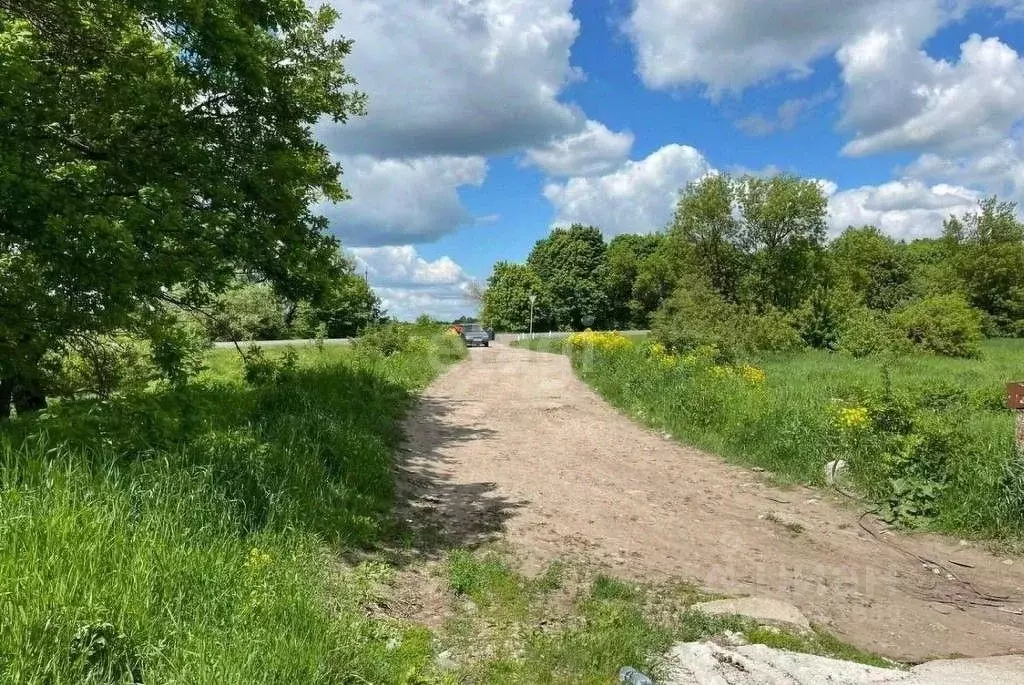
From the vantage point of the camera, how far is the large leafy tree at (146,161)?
646 cm

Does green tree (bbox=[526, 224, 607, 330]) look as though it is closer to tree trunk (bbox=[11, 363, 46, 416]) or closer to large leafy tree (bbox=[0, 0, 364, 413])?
large leafy tree (bbox=[0, 0, 364, 413])

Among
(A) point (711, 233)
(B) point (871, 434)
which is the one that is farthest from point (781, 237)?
(B) point (871, 434)

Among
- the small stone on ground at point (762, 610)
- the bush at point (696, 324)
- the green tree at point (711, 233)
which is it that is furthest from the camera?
the green tree at point (711, 233)

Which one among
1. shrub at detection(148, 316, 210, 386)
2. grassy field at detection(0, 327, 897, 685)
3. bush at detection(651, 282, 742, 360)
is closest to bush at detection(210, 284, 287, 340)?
bush at detection(651, 282, 742, 360)

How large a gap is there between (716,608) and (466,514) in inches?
128

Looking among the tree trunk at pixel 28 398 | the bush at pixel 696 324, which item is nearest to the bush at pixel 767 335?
the bush at pixel 696 324

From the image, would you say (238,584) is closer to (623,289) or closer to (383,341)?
(383,341)

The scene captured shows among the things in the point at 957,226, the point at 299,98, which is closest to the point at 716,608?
the point at 299,98

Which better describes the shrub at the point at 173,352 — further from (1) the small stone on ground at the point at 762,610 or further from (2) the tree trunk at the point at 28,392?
(1) the small stone on ground at the point at 762,610

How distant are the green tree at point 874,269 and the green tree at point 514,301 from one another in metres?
28.1

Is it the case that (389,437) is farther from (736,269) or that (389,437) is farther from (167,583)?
(736,269)

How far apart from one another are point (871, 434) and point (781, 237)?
165 feet

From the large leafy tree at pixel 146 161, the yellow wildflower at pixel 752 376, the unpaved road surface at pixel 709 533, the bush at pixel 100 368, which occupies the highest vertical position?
the large leafy tree at pixel 146 161

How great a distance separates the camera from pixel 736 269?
56.1 metres
